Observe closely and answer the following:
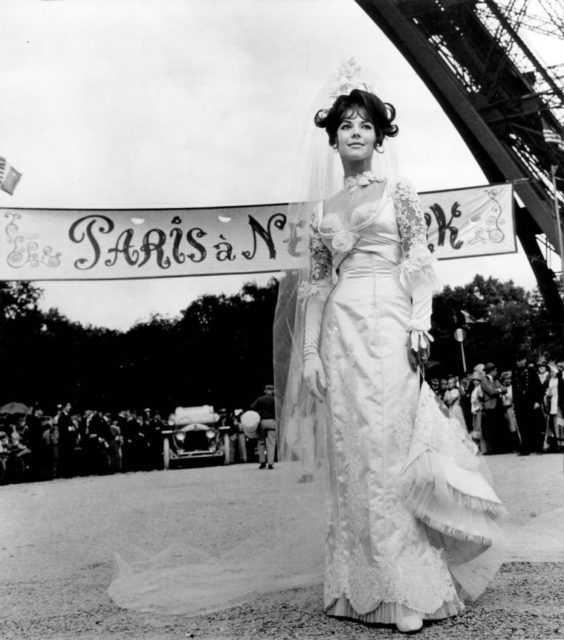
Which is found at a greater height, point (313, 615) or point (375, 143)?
point (375, 143)

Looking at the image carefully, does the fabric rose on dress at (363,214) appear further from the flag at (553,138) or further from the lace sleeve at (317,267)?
the flag at (553,138)

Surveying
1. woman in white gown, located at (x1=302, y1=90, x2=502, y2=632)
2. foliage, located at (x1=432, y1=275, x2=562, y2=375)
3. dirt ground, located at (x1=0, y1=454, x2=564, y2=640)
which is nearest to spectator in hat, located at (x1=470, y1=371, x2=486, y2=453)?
dirt ground, located at (x1=0, y1=454, x2=564, y2=640)

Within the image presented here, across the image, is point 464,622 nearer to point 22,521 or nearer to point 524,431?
point 22,521

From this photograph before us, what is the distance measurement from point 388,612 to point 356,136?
1791mm

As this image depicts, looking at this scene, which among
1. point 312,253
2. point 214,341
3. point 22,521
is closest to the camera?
point 312,253

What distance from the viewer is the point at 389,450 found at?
2715mm

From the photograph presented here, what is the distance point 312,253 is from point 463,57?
39.0 feet

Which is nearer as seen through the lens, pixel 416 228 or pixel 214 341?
pixel 416 228

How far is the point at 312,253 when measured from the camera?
10.4 ft

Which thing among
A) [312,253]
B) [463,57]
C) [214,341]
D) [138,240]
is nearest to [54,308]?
[214,341]

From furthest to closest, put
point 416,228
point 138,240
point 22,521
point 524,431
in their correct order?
point 524,431 → point 138,240 → point 22,521 → point 416,228

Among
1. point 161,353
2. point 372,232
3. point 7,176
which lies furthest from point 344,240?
point 161,353

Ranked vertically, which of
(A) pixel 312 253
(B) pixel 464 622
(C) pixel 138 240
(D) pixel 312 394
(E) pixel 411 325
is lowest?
(B) pixel 464 622

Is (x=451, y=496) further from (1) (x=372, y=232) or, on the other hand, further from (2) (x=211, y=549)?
(2) (x=211, y=549)
